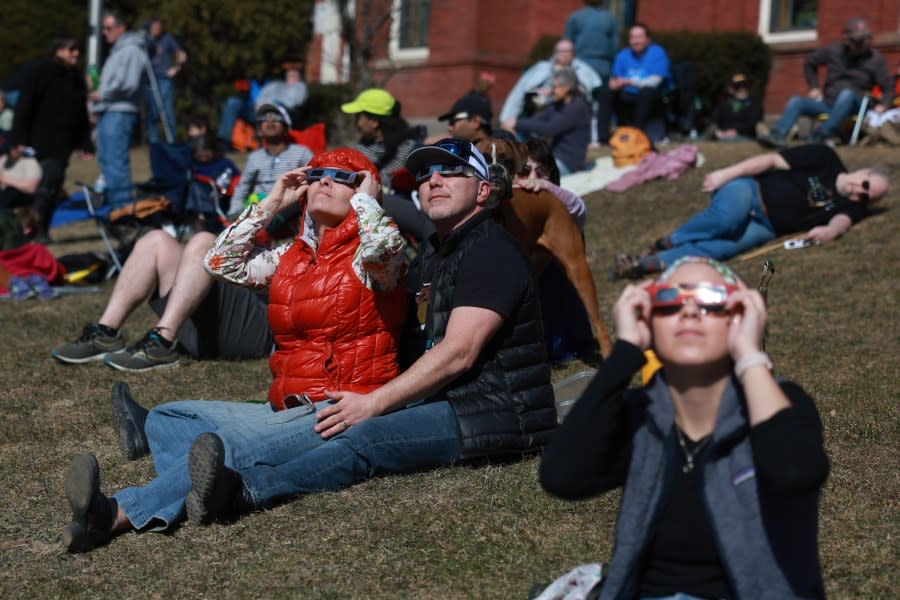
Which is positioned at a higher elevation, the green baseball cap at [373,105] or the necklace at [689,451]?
the green baseball cap at [373,105]

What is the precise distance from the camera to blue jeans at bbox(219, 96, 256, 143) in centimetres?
2067

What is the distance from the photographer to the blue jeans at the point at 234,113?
20672 millimetres

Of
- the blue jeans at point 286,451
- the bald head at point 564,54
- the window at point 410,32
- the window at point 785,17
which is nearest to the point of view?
the blue jeans at point 286,451

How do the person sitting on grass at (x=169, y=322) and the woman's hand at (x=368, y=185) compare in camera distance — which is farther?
the person sitting on grass at (x=169, y=322)

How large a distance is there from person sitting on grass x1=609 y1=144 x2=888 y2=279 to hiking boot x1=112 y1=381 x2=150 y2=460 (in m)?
4.95

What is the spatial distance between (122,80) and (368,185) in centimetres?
825

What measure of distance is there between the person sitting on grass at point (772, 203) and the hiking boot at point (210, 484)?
562 centimetres

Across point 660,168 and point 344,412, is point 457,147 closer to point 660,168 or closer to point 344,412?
point 344,412

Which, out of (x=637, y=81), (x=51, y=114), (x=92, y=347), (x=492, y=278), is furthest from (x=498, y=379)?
(x=637, y=81)

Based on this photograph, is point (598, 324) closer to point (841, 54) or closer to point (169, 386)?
point (169, 386)

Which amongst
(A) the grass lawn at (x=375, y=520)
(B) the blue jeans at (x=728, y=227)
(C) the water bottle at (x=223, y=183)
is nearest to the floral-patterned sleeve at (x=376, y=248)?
(A) the grass lawn at (x=375, y=520)

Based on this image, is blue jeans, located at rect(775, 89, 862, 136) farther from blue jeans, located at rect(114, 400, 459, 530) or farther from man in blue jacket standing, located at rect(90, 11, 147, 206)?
blue jeans, located at rect(114, 400, 459, 530)

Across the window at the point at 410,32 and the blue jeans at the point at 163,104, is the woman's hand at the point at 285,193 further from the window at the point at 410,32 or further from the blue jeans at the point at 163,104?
the window at the point at 410,32

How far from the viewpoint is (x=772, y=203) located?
9.54 metres
